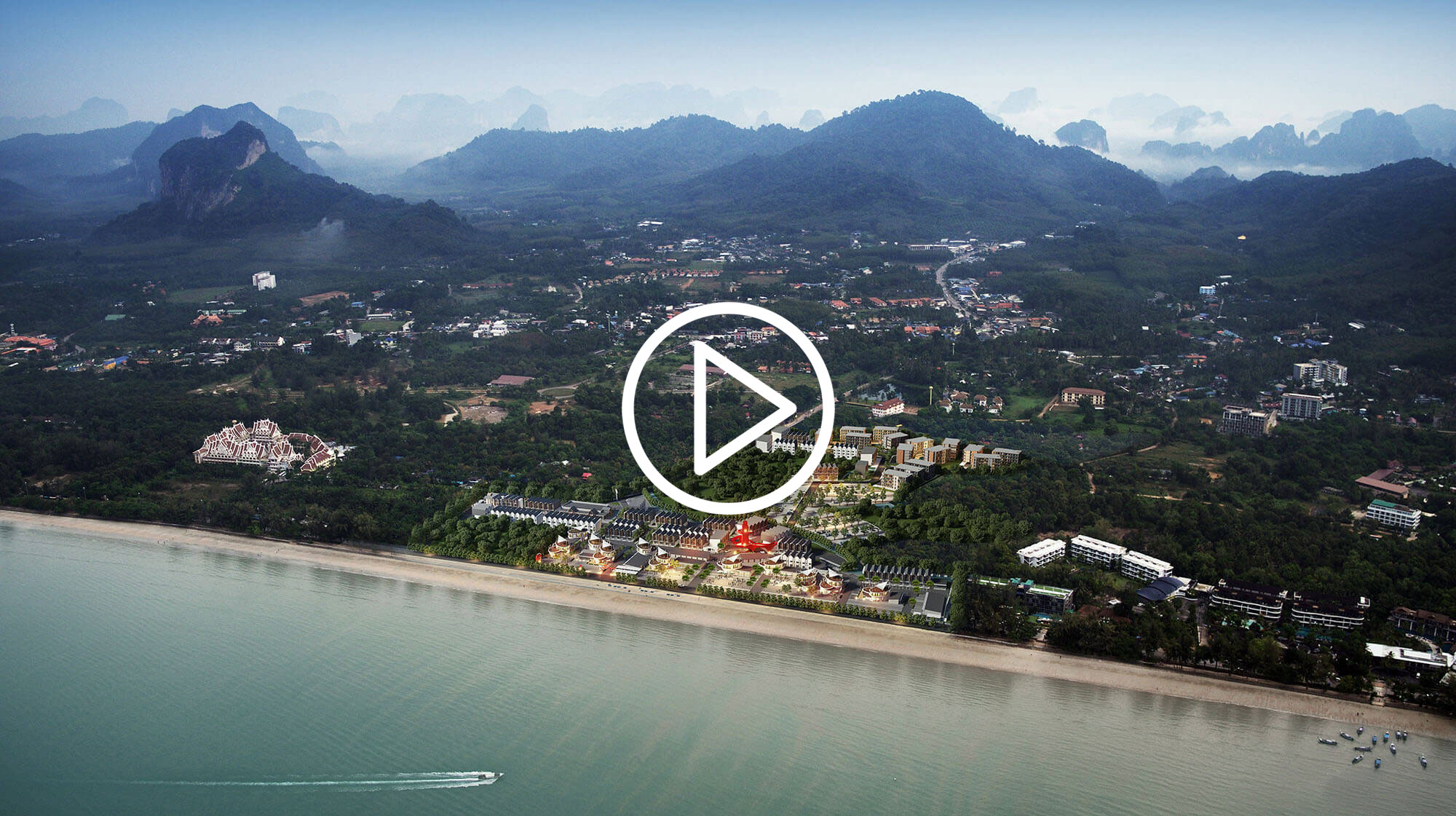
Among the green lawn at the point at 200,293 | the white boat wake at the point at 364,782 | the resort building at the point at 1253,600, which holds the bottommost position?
the white boat wake at the point at 364,782

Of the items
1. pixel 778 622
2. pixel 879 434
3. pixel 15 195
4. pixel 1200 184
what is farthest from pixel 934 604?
pixel 1200 184

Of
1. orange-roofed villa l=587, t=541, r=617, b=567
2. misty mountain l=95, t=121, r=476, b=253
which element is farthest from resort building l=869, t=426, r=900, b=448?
misty mountain l=95, t=121, r=476, b=253

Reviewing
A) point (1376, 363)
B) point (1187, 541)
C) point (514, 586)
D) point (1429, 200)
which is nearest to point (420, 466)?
point (514, 586)

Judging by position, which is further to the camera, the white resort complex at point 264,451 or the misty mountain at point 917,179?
the misty mountain at point 917,179

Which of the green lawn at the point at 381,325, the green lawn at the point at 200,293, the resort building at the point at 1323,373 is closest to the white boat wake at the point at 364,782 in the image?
the resort building at the point at 1323,373

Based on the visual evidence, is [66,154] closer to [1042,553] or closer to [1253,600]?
[1042,553]

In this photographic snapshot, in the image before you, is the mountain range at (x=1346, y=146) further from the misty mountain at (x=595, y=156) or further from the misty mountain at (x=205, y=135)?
the misty mountain at (x=205, y=135)

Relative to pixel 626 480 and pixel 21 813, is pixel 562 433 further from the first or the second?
pixel 21 813
